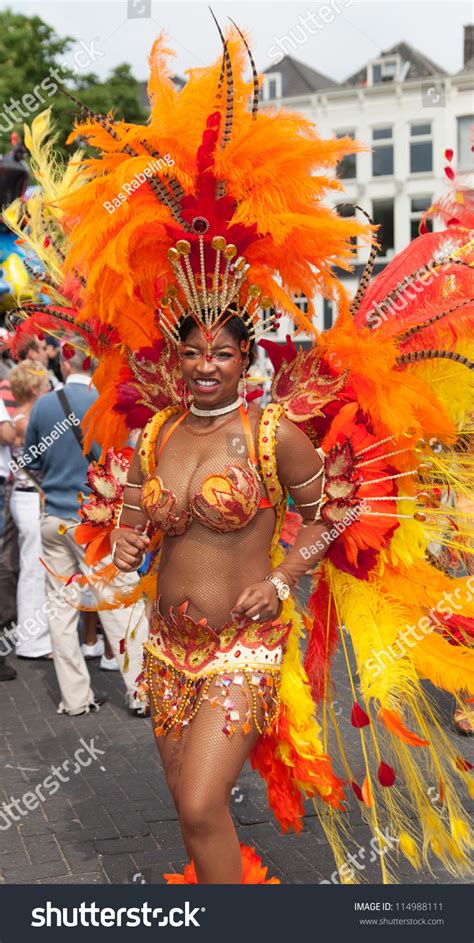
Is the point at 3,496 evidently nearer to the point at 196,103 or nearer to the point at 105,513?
the point at 105,513

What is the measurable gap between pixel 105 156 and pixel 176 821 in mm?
2750

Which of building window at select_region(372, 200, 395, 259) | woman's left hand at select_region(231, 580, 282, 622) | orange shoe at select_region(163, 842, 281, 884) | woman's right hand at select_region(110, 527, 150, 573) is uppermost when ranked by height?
building window at select_region(372, 200, 395, 259)

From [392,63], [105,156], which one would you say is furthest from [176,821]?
[392,63]

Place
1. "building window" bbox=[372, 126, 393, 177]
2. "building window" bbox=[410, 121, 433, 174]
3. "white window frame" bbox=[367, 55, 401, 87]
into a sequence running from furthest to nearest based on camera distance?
"white window frame" bbox=[367, 55, 401, 87] → "building window" bbox=[372, 126, 393, 177] → "building window" bbox=[410, 121, 433, 174]

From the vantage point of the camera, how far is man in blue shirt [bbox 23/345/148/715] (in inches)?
223

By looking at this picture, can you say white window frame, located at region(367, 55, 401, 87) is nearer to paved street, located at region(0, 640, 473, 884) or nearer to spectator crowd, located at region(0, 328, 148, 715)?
spectator crowd, located at region(0, 328, 148, 715)

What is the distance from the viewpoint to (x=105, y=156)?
3.16 meters

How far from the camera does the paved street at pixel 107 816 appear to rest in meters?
3.79

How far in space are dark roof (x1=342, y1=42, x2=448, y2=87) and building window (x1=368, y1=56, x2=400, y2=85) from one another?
0.21 meters

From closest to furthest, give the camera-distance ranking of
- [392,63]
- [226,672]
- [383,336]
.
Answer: [226,672]
[383,336]
[392,63]

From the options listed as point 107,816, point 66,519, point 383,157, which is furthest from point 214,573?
point 383,157

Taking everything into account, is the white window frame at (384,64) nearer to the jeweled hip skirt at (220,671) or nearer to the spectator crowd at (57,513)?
the spectator crowd at (57,513)

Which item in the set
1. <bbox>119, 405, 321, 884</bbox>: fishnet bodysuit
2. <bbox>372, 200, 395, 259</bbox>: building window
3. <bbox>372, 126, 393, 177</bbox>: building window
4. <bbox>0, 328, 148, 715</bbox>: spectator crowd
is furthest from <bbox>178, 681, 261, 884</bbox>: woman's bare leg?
<bbox>372, 126, 393, 177</bbox>: building window

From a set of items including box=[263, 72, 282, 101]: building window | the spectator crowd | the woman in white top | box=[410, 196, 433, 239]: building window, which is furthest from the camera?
box=[263, 72, 282, 101]: building window
